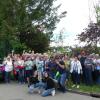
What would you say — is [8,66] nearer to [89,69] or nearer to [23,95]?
[23,95]

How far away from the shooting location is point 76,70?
65.4 ft

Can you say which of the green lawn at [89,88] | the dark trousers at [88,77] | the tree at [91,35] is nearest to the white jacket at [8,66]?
the green lawn at [89,88]

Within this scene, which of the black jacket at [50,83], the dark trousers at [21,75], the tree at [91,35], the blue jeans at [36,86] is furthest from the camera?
the tree at [91,35]

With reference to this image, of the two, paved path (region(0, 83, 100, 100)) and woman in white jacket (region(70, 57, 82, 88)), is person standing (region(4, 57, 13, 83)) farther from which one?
woman in white jacket (region(70, 57, 82, 88))

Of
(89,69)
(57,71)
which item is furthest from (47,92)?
(89,69)

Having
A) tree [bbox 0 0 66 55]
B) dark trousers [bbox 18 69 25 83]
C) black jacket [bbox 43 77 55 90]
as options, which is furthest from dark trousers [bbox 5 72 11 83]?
tree [bbox 0 0 66 55]

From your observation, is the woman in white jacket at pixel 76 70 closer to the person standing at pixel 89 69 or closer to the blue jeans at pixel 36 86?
the person standing at pixel 89 69

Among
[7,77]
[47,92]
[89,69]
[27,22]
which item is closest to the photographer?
[47,92]

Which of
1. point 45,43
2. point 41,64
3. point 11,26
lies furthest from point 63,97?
point 45,43

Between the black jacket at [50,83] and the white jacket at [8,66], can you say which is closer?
the black jacket at [50,83]

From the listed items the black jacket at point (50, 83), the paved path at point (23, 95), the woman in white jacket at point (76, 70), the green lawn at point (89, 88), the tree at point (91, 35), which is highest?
the tree at point (91, 35)

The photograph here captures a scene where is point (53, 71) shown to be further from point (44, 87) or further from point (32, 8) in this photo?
point (32, 8)

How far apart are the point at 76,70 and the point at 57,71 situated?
3.83 feet

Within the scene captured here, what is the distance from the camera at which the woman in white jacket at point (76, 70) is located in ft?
65.1
